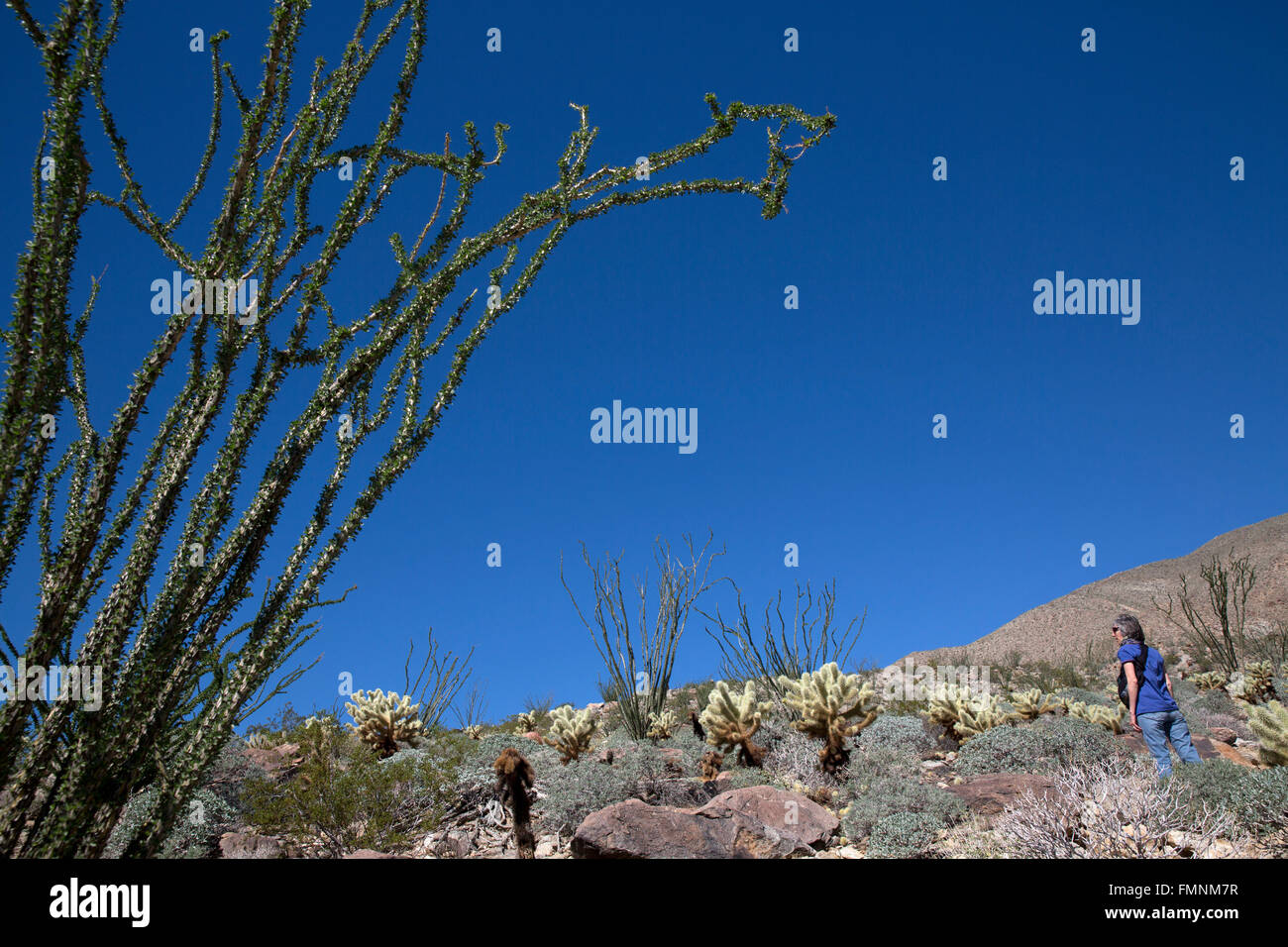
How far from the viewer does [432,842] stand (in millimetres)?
5254

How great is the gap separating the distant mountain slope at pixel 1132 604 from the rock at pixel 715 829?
18820 millimetres

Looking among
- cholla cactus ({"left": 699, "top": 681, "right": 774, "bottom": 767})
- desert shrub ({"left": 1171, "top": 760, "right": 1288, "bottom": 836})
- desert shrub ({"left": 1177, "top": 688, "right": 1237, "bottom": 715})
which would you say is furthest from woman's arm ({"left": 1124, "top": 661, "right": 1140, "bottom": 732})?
desert shrub ({"left": 1177, "top": 688, "right": 1237, "bottom": 715})

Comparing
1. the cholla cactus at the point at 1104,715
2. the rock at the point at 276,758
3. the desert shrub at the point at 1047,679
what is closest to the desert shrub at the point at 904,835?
the cholla cactus at the point at 1104,715

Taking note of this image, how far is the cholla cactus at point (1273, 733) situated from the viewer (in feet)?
17.2

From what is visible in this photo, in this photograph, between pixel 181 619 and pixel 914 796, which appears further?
pixel 914 796

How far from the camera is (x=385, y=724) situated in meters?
7.91

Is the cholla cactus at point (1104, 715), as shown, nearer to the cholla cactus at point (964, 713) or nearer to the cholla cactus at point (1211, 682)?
the cholla cactus at point (964, 713)

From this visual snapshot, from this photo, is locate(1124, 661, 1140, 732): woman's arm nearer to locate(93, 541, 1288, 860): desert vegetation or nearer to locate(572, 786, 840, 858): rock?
locate(93, 541, 1288, 860): desert vegetation

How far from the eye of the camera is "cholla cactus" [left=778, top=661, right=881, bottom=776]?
6152mm
